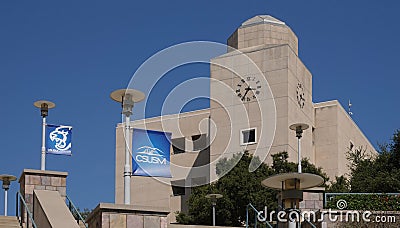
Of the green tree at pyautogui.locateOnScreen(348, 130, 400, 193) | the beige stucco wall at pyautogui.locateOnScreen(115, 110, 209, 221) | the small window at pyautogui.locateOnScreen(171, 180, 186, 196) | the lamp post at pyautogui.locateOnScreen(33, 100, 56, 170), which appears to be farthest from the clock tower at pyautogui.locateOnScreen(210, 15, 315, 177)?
the lamp post at pyautogui.locateOnScreen(33, 100, 56, 170)

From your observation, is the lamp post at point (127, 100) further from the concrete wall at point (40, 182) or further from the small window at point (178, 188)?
the small window at point (178, 188)

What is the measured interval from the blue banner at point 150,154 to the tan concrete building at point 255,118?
27.8 m

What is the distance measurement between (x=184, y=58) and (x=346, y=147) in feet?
86.0

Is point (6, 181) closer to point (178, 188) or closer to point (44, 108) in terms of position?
point (44, 108)

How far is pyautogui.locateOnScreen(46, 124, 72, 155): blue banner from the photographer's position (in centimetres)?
2019

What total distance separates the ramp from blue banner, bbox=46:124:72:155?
374cm

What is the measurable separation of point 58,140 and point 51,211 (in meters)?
5.85

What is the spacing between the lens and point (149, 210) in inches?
516

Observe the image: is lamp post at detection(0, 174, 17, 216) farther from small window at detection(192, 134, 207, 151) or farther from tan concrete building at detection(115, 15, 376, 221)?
small window at detection(192, 134, 207, 151)

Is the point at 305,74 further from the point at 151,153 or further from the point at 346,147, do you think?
the point at 151,153

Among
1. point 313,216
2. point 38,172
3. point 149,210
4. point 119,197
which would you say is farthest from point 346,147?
point 149,210

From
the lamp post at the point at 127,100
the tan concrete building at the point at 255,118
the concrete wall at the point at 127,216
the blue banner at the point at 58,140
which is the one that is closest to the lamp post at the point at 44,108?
the blue banner at the point at 58,140

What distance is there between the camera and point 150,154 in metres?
18.0

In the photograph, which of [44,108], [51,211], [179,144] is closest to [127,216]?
[51,211]
